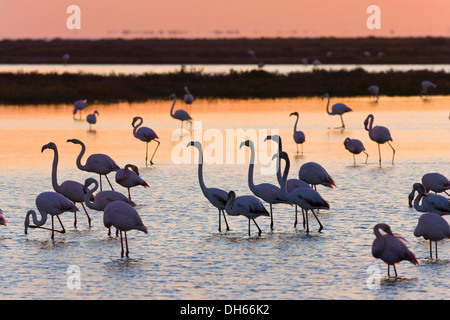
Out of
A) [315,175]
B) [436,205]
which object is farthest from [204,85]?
[436,205]

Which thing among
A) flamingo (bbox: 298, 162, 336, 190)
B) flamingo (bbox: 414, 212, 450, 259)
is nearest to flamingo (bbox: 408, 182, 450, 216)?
flamingo (bbox: 414, 212, 450, 259)

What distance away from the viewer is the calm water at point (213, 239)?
9.41 m

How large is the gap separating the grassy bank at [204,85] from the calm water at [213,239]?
56.7ft

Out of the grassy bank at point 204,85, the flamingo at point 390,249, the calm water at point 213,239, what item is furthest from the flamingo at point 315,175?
the grassy bank at point 204,85

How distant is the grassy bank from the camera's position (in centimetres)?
4144

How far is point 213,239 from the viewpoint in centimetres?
1191

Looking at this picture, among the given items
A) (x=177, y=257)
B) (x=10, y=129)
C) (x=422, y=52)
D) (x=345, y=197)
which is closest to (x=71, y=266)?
(x=177, y=257)

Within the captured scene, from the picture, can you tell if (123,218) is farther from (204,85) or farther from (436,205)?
(204,85)

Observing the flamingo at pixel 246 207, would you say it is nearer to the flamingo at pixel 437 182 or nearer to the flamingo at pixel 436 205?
the flamingo at pixel 436 205

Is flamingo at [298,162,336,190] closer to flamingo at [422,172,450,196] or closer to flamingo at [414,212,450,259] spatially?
flamingo at [422,172,450,196]

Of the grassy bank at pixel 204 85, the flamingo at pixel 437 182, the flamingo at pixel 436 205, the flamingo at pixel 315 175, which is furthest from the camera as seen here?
the grassy bank at pixel 204 85

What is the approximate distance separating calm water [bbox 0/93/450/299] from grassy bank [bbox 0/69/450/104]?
56.7 ft

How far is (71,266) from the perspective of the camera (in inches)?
407
